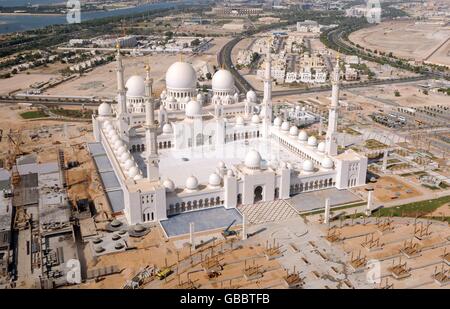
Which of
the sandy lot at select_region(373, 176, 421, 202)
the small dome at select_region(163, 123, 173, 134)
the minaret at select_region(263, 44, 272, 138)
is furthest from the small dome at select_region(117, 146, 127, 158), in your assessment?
the sandy lot at select_region(373, 176, 421, 202)

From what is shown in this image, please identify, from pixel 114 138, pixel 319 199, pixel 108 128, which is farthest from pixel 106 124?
pixel 319 199

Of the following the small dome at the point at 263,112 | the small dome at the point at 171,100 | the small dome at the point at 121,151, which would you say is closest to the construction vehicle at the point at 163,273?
the small dome at the point at 121,151

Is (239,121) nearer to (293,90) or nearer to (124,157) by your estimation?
(124,157)

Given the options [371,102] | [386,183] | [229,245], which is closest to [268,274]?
[229,245]

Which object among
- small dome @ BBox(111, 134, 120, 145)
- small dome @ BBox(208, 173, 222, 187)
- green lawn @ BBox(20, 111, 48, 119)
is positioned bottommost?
small dome @ BBox(208, 173, 222, 187)

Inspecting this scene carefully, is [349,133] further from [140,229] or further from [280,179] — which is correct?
[140,229]

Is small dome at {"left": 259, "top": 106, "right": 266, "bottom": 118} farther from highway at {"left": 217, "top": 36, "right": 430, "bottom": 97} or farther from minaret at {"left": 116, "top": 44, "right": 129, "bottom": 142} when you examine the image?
highway at {"left": 217, "top": 36, "right": 430, "bottom": 97}
